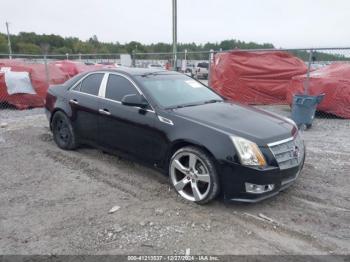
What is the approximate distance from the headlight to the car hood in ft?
0.29

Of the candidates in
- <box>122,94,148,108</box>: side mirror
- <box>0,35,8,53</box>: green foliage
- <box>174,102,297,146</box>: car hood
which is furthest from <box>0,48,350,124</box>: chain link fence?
<box>0,35,8,53</box>: green foliage

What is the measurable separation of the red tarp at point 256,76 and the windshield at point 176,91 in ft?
22.5

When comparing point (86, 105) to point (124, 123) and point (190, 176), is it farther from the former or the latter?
point (190, 176)

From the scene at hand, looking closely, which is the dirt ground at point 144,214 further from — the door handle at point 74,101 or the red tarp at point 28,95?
the red tarp at point 28,95

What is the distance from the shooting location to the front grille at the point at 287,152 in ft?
12.9

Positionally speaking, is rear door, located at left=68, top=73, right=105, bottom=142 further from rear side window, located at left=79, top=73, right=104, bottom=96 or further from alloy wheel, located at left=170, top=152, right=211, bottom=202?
alloy wheel, located at left=170, top=152, right=211, bottom=202

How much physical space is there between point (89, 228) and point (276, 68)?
33.5ft

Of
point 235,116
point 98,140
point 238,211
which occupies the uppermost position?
point 235,116

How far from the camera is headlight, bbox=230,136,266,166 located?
377 centimetres

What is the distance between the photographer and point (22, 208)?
161 inches

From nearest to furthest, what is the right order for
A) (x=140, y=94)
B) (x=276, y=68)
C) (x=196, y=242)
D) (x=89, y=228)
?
(x=196, y=242), (x=89, y=228), (x=140, y=94), (x=276, y=68)

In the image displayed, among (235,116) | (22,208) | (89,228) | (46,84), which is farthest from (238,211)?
(46,84)

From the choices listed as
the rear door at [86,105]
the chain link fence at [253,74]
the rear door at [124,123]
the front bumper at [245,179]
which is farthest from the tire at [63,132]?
the chain link fence at [253,74]

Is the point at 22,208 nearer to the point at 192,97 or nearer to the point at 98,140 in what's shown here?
the point at 98,140
